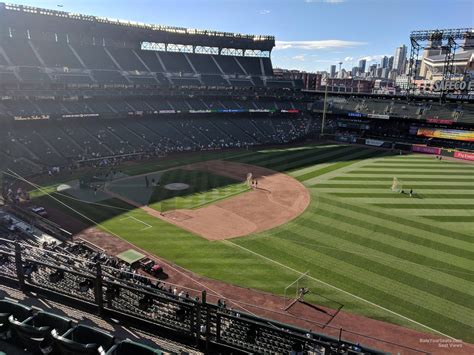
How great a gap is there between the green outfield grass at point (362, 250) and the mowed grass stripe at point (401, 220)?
0.34ft

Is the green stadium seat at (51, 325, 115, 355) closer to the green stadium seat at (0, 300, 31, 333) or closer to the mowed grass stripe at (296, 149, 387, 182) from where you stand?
the green stadium seat at (0, 300, 31, 333)

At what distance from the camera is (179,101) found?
289 feet

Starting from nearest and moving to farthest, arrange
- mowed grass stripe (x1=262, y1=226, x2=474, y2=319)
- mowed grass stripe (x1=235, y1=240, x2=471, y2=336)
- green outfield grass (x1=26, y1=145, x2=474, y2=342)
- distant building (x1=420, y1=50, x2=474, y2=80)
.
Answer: mowed grass stripe (x1=235, y1=240, x2=471, y2=336), green outfield grass (x1=26, y1=145, x2=474, y2=342), mowed grass stripe (x1=262, y1=226, x2=474, y2=319), distant building (x1=420, y1=50, x2=474, y2=80)

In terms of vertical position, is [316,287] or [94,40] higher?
[94,40]

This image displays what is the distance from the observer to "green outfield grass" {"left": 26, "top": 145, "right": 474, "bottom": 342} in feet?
80.2

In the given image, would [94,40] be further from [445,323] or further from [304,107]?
[445,323]

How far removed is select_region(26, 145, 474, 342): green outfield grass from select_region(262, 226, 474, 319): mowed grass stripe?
7 centimetres

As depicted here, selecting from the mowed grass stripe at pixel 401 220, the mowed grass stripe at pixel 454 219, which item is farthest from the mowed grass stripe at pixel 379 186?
the mowed grass stripe at pixel 454 219

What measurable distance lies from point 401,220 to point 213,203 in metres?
21.5

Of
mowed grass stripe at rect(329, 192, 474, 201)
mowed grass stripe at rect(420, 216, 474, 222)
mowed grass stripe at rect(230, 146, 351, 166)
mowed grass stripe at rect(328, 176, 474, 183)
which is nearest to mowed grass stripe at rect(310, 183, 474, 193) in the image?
mowed grass stripe at rect(329, 192, 474, 201)

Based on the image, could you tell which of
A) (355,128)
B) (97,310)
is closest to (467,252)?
(97,310)

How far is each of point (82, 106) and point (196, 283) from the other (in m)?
58.9

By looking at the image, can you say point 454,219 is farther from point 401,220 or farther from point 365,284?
point 365,284

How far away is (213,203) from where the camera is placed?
4325cm
